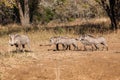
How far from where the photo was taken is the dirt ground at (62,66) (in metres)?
10.9

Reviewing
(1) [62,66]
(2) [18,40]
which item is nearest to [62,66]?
(1) [62,66]

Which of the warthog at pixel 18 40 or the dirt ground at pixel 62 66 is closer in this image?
the dirt ground at pixel 62 66

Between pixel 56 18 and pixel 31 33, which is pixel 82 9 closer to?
pixel 56 18

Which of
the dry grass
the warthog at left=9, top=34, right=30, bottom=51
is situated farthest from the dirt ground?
the warthog at left=9, top=34, right=30, bottom=51

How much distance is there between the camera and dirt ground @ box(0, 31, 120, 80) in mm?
10852

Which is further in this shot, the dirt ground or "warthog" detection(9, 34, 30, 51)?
"warthog" detection(9, 34, 30, 51)

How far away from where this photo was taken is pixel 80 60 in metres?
12.8

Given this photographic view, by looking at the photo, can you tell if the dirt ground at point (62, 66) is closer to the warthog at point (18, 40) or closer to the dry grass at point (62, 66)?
the dry grass at point (62, 66)

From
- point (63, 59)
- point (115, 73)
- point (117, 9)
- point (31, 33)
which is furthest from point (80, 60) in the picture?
→ point (117, 9)

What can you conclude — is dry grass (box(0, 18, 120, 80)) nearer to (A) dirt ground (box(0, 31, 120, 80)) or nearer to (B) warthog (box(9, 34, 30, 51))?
(A) dirt ground (box(0, 31, 120, 80))

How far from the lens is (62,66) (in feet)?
39.1

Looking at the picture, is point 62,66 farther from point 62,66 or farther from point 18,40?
point 18,40

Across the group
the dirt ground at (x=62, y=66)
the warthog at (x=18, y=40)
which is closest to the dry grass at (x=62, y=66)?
the dirt ground at (x=62, y=66)

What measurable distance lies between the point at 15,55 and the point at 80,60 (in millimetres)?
2402
